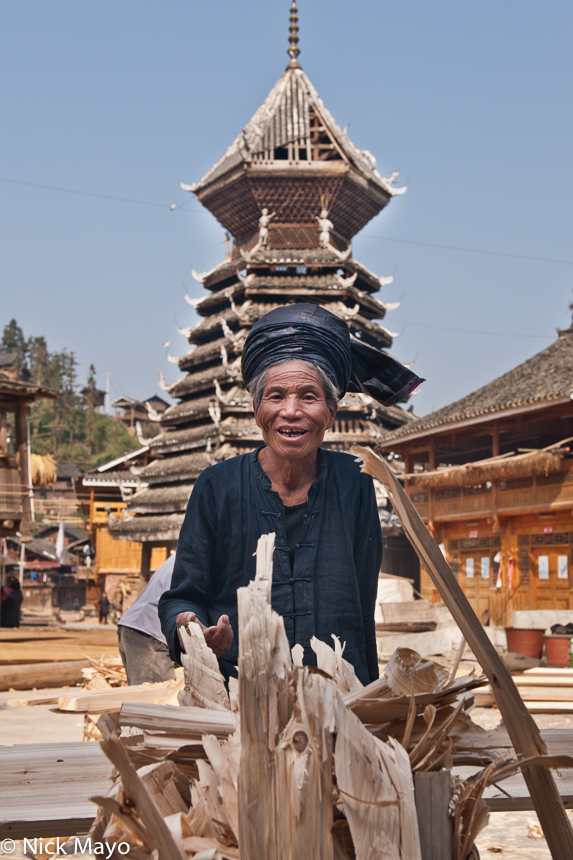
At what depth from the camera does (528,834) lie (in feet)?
16.2

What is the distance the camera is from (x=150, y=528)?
2530cm

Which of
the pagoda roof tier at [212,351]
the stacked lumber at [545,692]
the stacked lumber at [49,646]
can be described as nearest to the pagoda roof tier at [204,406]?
the pagoda roof tier at [212,351]

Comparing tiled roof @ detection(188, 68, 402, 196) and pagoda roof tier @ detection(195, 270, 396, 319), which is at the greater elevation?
tiled roof @ detection(188, 68, 402, 196)

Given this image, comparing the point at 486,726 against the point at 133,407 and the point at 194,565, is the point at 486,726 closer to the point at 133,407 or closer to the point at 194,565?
the point at 194,565

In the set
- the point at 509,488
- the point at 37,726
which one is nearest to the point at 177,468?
the point at 509,488

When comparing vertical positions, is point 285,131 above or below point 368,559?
above

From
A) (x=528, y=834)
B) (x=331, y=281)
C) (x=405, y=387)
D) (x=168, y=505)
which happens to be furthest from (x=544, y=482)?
(x=405, y=387)

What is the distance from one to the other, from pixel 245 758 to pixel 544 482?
19.6 metres

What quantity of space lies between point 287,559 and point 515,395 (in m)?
20.0

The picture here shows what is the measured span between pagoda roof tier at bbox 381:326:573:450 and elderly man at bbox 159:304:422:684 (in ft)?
56.6

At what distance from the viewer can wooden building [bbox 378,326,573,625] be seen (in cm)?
1933

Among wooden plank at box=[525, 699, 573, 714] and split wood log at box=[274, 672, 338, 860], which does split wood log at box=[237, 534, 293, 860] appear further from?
wooden plank at box=[525, 699, 573, 714]

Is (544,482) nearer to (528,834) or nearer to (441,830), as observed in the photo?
(528,834)

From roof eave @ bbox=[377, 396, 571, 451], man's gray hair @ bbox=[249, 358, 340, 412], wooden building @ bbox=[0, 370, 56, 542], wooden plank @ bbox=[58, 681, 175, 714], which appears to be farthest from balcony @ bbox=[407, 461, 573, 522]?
man's gray hair @ bbox=[249, 358, 340, 412]
